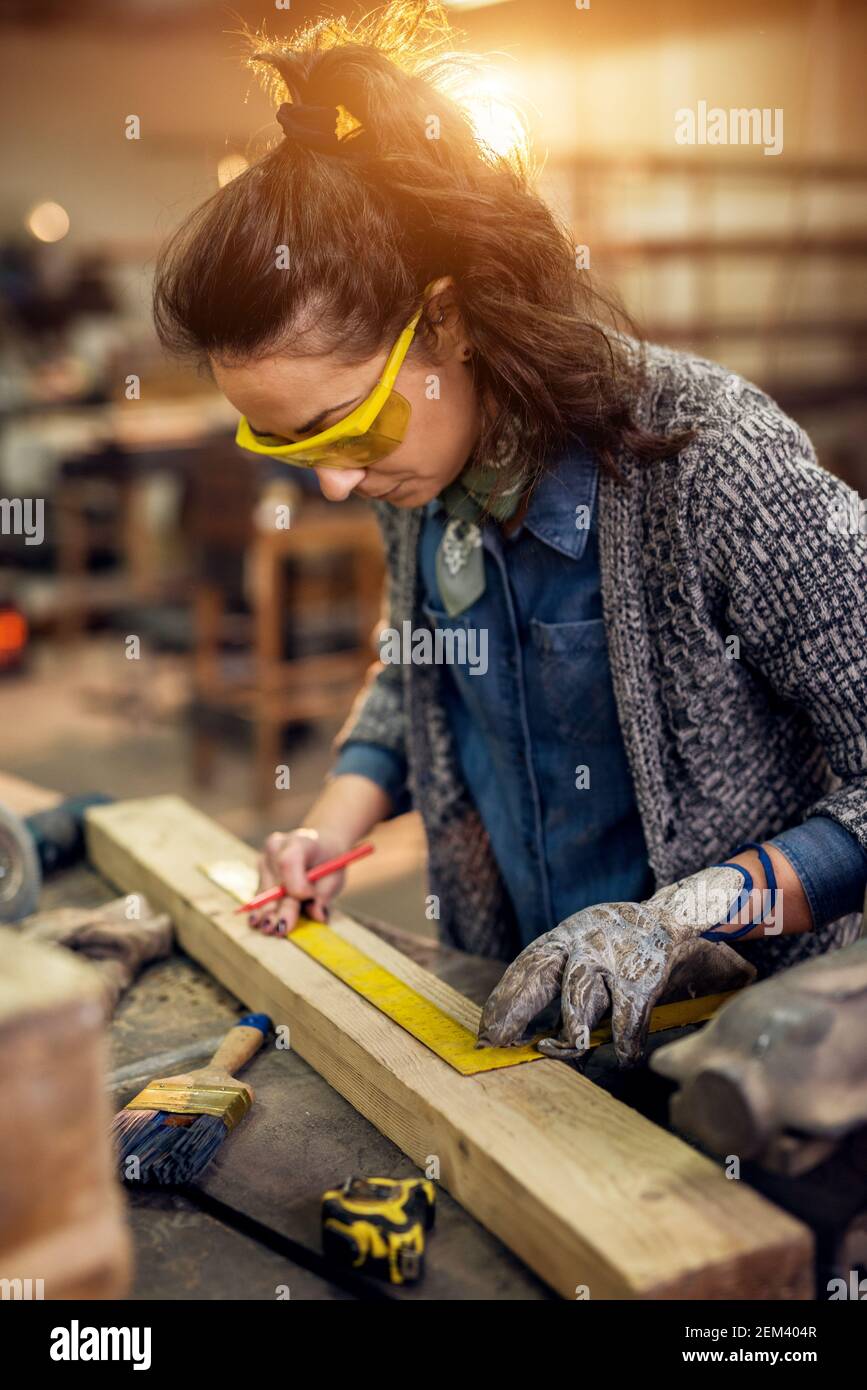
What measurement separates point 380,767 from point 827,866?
0.92 meters

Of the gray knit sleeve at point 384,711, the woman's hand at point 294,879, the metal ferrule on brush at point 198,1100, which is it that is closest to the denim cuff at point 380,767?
the gray knit sleeve at point 384,711

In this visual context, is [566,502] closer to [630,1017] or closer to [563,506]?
[563,506]

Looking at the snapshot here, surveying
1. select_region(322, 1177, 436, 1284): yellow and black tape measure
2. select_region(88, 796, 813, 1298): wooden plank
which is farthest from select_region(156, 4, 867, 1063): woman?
select_region(322, 1177, 436, 1284): yellow and black tape measure

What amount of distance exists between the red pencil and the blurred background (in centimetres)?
95

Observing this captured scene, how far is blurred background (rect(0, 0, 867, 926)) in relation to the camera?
538cm

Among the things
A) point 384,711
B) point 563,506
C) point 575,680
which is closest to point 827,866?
point 575,680

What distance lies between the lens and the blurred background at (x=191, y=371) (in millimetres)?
5379

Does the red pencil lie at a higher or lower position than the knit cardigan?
lower

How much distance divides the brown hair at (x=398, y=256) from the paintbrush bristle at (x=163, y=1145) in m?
0.89

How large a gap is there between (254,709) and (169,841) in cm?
Result: 341

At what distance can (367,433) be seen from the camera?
1553mm

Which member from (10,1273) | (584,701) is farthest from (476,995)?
(10,1273)

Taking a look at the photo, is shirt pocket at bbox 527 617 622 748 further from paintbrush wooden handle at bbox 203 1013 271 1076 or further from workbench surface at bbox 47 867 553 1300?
paintbrush wooden handle at bbox 203 1013 271 1076

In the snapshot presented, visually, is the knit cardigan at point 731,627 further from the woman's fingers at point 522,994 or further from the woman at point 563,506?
the woman's fingers at point 522,994
